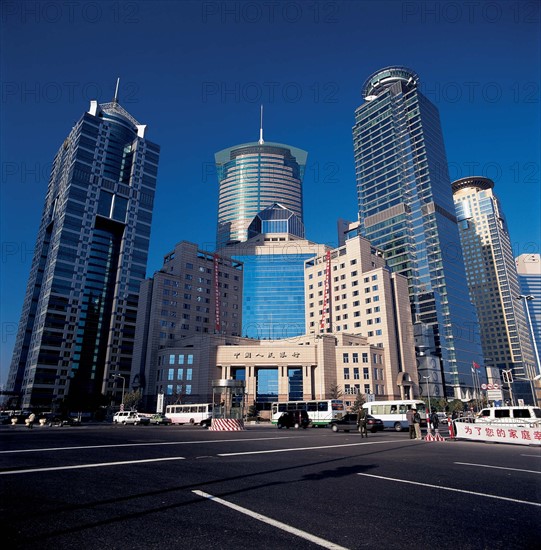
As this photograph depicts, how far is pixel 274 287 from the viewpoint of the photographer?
471 ft

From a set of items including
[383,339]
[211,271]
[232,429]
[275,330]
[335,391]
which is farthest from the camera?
[275,330]

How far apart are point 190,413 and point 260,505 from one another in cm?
4784

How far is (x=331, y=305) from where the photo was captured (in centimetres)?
11544

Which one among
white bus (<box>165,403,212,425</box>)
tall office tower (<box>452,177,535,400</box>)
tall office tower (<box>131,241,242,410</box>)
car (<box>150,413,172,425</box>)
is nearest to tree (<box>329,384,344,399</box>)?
tall office tower (<box>131,241,242,410</box>)

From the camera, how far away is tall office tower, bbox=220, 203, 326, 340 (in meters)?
140

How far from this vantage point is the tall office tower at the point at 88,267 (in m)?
124

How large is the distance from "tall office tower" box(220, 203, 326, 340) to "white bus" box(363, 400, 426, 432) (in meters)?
94.7

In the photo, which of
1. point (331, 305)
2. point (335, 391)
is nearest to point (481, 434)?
point (335, 391)

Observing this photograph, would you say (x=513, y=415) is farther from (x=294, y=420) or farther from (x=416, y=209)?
(x=416, y=209)

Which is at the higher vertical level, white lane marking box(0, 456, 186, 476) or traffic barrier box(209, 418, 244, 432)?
white lane marking box(0, 456, 186, 476)

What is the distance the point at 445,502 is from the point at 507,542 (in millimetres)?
2128

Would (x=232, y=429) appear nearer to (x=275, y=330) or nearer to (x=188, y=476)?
(x=188, y=476)

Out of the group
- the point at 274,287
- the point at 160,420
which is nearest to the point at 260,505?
the point at 160,420

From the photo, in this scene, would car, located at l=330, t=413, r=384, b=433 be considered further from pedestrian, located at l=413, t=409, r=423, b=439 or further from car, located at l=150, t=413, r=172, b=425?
car, located at l=150, t=413, r=172, b=425
